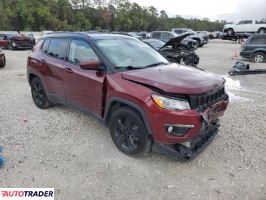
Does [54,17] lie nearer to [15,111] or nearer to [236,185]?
[15,111]

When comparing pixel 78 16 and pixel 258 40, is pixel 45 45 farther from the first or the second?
pixel 78 16

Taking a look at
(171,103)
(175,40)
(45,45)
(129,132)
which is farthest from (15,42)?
(171,103)

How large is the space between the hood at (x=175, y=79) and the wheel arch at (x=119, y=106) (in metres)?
0.33

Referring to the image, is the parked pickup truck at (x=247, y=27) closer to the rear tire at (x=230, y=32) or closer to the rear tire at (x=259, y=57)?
the rear tire at (x=230, y=32)

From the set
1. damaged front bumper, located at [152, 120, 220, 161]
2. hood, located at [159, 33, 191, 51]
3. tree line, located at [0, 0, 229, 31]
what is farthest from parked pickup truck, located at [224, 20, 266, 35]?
damaged front bumper, located at [152, 120, 220, 161]

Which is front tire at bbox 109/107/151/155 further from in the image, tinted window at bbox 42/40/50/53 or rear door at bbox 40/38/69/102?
tinted window at bbox 42/40/50/53

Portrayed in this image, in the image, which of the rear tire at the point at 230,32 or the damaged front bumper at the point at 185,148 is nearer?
the damaged front bumper at the point at 185,148

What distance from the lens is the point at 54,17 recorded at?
182 feet

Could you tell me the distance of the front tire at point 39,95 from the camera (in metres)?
6.19

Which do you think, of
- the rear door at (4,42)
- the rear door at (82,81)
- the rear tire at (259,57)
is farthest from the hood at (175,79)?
the rear door at (4,42)

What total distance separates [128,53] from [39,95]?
2.67m

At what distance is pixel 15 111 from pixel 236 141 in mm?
4650

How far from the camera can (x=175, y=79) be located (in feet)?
12.5

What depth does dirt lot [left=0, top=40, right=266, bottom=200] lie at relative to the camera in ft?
11.4
